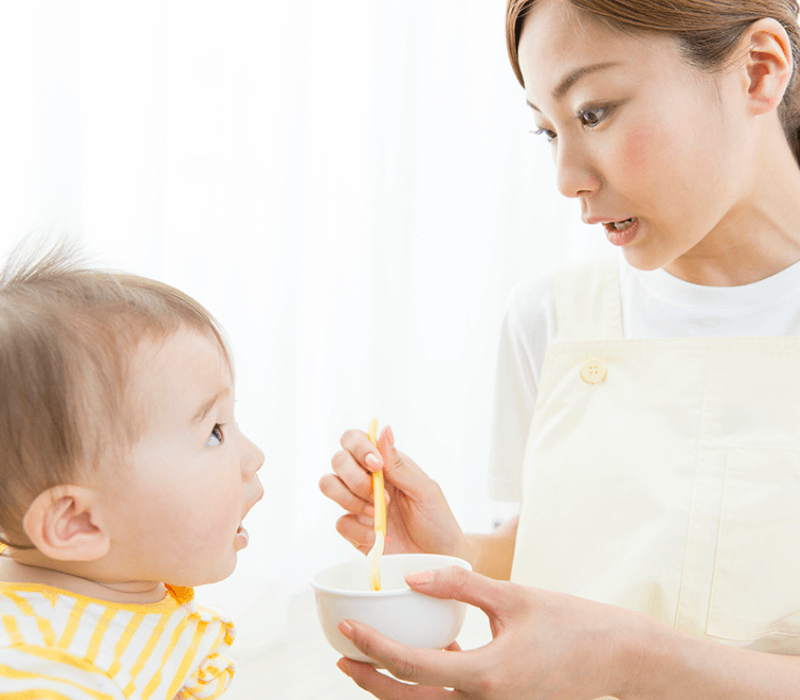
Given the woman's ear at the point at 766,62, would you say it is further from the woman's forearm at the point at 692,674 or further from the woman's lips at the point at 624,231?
the woman's forearm at the point at 692,674

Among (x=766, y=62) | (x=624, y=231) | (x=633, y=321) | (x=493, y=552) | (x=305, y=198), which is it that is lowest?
(x=493, y=552)

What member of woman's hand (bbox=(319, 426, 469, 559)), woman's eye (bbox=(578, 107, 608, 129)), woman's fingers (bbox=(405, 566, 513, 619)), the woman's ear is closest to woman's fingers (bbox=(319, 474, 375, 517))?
woman's hand (bbox=(319, 426, 469, 559))

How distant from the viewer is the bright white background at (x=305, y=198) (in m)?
1.36

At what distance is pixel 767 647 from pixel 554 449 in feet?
1.17

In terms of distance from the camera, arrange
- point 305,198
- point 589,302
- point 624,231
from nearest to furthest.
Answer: point 624,231 < point 589,302 < point 305,198

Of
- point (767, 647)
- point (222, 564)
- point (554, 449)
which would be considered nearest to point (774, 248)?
point (554, 449)

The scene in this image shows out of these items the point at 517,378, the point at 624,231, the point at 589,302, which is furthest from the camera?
the point at 517,378

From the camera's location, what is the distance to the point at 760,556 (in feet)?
3.01

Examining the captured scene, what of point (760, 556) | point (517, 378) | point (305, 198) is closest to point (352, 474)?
point (517, 378)

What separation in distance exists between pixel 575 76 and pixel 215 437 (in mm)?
605

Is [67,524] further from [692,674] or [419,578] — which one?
[692,674]

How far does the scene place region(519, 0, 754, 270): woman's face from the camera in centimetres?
91

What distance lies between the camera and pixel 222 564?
776 mm

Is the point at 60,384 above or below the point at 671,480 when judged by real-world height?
above
